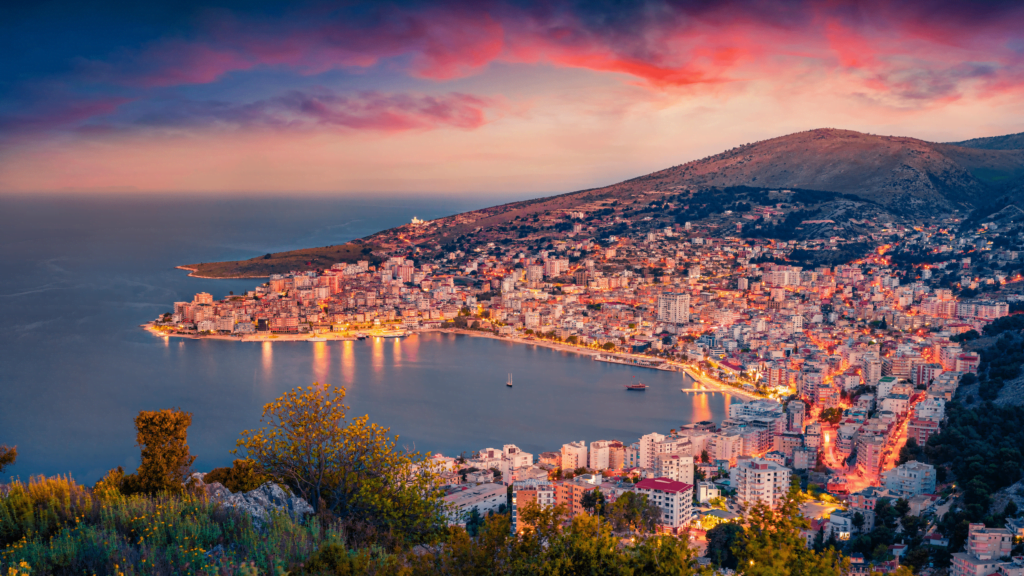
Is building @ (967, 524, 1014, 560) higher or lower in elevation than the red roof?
higher

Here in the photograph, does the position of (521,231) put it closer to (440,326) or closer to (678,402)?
(440,326)

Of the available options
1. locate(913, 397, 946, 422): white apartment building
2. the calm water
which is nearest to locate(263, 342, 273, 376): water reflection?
the calm water

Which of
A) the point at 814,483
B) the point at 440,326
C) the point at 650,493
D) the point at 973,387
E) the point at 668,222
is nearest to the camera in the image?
the point at 650,493

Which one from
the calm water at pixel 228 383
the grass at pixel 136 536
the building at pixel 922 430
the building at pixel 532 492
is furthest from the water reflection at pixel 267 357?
the grass at pixel 136 536

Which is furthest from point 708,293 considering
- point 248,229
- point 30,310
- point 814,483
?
point 248,229

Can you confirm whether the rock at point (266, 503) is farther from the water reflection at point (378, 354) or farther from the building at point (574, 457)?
the water reflection at point (378, 354)

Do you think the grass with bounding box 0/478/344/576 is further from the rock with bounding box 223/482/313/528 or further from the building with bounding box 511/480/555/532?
the building with bounding box 511/480/555/532
